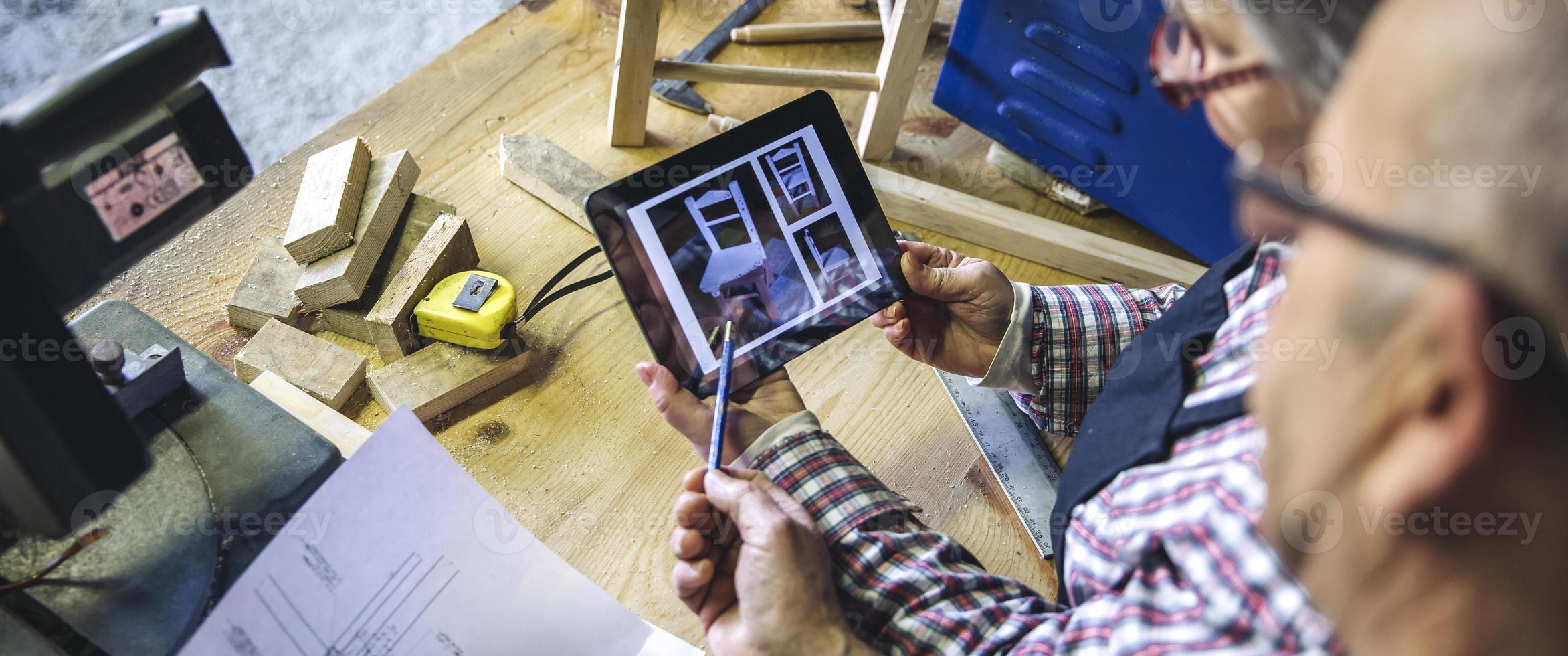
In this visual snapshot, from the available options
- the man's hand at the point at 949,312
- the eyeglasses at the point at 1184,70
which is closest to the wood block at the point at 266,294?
the man's hand at the point at 949,312

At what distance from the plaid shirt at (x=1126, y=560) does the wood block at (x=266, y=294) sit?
0.54 metres

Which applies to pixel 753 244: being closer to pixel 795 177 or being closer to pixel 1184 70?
pixel 795 177

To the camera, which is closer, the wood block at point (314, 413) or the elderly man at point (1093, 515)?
the elderly man at point (1093, 515)

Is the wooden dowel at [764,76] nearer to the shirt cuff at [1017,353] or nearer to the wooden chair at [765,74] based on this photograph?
the wooden chair at [765,74]

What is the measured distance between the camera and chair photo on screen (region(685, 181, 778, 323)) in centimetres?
81

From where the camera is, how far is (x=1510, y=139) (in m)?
0.29

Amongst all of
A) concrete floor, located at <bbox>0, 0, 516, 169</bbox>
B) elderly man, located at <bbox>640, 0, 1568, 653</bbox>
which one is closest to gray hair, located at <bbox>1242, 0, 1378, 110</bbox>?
elderly man, located at <bbox>640, 0, 1568, 653</bbox>

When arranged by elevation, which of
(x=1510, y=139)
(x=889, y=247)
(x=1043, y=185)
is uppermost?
(x=1510, y=139)

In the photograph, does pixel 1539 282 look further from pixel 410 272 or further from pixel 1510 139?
pixel 410 272

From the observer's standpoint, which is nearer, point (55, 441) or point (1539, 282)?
point (1539, 282)

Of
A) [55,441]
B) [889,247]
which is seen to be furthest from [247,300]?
[889,247]

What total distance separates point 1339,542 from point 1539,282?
0.47 feet

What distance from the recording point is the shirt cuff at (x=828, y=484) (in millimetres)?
738

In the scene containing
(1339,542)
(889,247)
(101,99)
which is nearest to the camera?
(1339,542)
